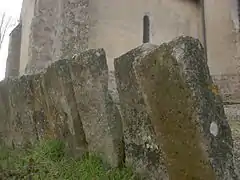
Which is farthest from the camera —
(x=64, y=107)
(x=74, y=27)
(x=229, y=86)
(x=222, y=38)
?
(x=222, y=38)

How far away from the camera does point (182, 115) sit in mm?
2986

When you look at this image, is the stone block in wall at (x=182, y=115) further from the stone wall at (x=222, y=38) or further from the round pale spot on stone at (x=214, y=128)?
the stone wall at (x=222, y=38)

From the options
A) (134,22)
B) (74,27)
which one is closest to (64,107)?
(74,27)

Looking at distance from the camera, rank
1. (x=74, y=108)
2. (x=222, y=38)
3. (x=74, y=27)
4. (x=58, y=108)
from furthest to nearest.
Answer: (x=222, y=38) → (x=74, y=27) → (x=58, y=108) → (x=74, y=108)

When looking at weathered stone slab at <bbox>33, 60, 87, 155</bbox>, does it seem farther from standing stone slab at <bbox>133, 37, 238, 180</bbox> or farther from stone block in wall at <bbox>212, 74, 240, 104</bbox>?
stone block in wall at <bbox>212, 74, 240, 104</bbox>

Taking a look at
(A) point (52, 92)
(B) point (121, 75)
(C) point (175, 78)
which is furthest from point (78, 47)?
(C) point (175, 78)

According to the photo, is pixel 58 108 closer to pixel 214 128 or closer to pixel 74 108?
pixel 74 108

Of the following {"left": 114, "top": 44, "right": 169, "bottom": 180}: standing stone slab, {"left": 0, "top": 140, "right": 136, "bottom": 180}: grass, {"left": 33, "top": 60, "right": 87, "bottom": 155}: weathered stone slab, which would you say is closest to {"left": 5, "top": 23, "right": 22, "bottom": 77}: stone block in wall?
{"left": 33, "top": 60, "right": 87, "bottom": 155}: weathered stone slab

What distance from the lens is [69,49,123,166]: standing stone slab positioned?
3922mm

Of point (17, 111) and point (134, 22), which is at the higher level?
point (134, 22)

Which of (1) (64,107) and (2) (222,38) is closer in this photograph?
(1) (64,107)

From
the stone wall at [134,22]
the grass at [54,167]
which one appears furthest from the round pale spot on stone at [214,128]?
the stone wall at [134,22]

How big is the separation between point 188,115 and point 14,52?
12417 millimetres

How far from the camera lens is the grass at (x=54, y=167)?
3678 mm
